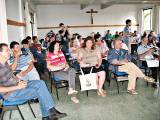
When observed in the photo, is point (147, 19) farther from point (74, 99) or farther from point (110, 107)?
point (110, 107)

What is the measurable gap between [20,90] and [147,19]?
1347 centimetres

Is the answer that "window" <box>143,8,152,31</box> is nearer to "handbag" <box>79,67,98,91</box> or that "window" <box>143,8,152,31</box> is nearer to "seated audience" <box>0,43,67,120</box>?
"handbag" <box>79,67,98,91</box>

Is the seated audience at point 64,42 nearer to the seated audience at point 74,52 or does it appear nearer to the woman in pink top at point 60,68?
the seated audience at point 74,52

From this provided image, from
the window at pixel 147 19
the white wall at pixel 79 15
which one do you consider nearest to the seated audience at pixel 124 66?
the white wall at pixel 79 15

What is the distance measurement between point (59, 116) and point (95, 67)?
4.78 feet

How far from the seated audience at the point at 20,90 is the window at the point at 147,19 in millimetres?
12669

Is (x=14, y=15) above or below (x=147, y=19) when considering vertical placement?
below

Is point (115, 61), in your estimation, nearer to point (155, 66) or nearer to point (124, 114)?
point (155, 66)

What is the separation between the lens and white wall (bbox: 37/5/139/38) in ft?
48.1

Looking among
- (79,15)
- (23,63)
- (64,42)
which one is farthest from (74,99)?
(79,15)

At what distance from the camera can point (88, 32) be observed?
50.0 ft

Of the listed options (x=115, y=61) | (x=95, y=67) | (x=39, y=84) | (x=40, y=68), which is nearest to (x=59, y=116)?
(x=39, y=84)

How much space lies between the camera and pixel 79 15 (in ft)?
49.3

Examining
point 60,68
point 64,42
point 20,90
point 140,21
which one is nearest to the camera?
point 20,90
